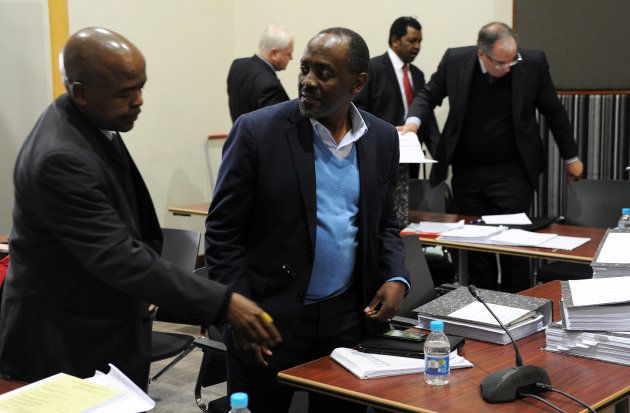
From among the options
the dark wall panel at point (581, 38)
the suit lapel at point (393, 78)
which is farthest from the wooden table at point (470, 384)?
the dark wall panel at point (581, 38)

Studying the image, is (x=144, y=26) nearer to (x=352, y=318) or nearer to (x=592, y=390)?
(x=352, y=318)

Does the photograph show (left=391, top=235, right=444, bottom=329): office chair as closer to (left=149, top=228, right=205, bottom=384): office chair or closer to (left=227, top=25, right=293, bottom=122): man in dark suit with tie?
(left=149, top=228, right=205, bottom=384): office chair

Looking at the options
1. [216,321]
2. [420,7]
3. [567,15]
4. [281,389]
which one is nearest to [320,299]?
[281,389]

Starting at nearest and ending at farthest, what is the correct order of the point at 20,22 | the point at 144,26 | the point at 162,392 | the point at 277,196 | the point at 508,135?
the point at 277,196 < the point at 162,392 < the point at 508,135 < the point at 20,22 < the point at 144,26

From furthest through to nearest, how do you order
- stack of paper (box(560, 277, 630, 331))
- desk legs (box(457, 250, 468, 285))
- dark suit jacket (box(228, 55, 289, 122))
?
dark suit jacket (box(228, 55, 289, 122)) → desk legs (box(457, 250, 468, 285)) → stack of paper (box(560, 277, 630, 331))

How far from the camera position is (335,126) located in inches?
102

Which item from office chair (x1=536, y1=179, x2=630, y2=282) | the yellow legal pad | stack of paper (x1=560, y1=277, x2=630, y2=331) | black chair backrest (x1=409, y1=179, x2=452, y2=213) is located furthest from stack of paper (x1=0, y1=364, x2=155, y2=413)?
black chair backrest (x1=409, y1=179, x2=452, y2=213)

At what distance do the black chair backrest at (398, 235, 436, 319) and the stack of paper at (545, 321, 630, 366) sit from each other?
96 centimetres

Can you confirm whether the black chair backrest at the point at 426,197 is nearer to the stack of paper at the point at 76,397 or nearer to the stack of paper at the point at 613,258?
the stack of paper at the point at 613,258

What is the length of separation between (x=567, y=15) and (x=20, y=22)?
3.86m

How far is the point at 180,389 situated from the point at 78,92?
288cm

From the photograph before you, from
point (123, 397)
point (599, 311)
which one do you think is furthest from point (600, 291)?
point (123, 397)

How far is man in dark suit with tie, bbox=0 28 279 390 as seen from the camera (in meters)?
2.04

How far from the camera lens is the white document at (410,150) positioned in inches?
181
